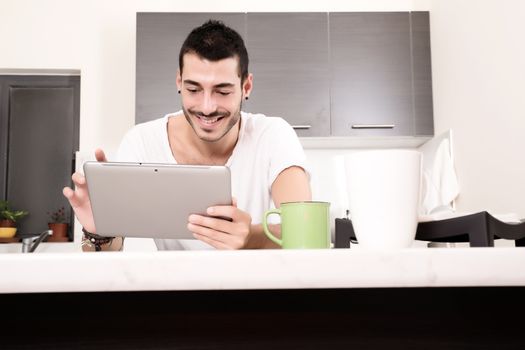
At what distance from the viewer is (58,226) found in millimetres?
3342

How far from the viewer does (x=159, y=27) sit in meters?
3.29

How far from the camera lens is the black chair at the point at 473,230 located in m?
0.77

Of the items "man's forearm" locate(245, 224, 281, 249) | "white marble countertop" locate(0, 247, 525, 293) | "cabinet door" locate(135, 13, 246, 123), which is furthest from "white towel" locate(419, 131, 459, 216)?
"white marble countertop" locate(0, 247, 525, 293)

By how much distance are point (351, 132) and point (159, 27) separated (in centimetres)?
125

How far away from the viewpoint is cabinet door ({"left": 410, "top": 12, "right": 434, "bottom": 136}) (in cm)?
329

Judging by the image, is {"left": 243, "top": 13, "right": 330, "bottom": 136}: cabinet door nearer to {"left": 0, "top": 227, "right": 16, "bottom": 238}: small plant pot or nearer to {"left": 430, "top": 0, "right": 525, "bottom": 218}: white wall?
{"left": 430, "top": 0, "right": 525, "bottom": 218}: white wall

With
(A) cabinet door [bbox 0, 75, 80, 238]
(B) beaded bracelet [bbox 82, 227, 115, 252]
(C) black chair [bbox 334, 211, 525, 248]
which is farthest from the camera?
(A) cabinet door [bbox 0, 75, 80, 238]

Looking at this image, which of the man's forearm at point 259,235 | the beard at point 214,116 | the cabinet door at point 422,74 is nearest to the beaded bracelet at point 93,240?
the man's forearm at point 259,235

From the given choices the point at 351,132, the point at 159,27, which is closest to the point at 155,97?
the point at 159,27

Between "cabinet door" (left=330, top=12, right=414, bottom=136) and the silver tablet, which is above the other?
"cabinet door" (left=330, top=12, right=414, bottom=136)

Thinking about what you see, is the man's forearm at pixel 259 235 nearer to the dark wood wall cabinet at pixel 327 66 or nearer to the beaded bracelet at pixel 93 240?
the beaded bracelet at pixel 93 240

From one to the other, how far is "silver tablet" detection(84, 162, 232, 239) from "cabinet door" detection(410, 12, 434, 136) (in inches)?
94.3

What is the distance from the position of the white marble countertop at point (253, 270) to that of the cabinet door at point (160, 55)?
108 inches

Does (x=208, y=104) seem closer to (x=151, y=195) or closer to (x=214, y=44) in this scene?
(x=214, y=44)
